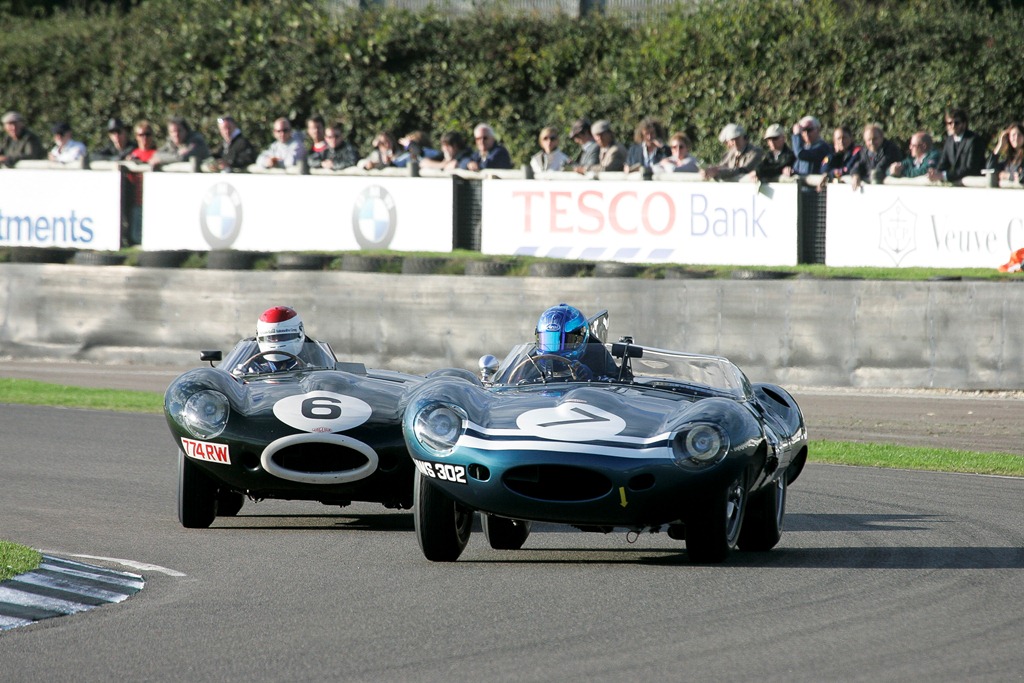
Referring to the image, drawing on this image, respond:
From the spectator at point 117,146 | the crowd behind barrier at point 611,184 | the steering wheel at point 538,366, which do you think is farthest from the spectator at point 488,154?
the steering wheel at point 538,366

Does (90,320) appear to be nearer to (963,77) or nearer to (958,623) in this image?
(963,77)

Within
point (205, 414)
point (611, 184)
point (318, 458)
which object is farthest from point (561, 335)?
point (611, 184)

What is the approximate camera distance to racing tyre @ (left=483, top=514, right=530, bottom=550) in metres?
7.39

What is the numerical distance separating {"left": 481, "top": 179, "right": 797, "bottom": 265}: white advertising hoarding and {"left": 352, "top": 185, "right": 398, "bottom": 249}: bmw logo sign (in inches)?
44.3

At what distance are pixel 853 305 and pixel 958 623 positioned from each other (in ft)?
29.4

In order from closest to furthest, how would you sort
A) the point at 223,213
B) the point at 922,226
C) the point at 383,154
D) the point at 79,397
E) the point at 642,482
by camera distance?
the point at 642,482 < the point at 79,397 < the point at 922,226 < the point at 223,213 < the point at 383,154

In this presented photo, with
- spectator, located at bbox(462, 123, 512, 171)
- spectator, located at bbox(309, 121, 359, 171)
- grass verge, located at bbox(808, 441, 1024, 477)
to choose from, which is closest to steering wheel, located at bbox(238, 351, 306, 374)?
grass verge, located at bbox(808, 441, 1024, 477)

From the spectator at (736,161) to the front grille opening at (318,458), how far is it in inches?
371

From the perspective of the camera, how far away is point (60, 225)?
19.4m

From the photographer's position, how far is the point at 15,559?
22.2ft

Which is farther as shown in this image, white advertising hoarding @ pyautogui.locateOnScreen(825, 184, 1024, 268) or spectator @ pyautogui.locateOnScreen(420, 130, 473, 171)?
spectator @ pyautogui.locateOnScreen(420, 130, 473, 171)

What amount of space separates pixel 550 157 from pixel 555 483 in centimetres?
1193

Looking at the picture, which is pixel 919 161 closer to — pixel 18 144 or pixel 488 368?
pixel 488 368

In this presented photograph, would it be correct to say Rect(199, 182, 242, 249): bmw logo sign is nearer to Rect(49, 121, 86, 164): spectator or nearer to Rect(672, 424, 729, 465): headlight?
Rect(49, 121, 86, 164): spectator
